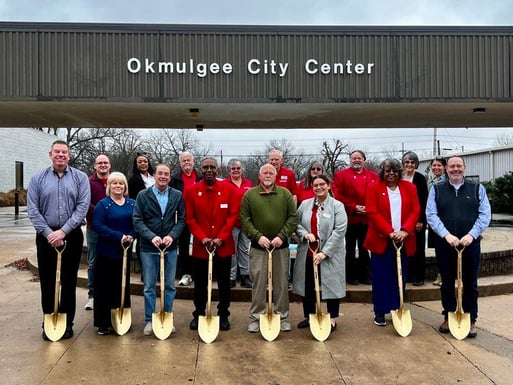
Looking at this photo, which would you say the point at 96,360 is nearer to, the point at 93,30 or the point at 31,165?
the point at 93,30

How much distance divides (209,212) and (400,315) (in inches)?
89.6

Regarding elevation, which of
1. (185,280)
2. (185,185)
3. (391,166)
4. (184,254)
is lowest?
(185,280)

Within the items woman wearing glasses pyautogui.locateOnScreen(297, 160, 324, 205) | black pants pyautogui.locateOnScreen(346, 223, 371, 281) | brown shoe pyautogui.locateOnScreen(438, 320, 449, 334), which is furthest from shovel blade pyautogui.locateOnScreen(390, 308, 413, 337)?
woman wearing glasses pyautogui.locateOnScreen(297, 160, 324, 205)

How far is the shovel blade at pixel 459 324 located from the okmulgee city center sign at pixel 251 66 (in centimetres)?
635

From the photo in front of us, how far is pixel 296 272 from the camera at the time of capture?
529cm

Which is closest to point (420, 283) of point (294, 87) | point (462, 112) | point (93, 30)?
point (294, 87)

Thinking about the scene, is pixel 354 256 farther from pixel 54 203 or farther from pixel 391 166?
pixel 54 203

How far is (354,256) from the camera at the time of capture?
21.6ft

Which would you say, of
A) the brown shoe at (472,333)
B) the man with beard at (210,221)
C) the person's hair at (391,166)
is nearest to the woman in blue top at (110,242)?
the man with beard at (210,221)

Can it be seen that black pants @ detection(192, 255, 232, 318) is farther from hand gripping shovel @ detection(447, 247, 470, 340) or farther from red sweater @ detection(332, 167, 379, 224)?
hand gripping shovel @ detection(447, 247, 470, 340)

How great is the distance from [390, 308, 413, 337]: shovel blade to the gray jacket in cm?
59

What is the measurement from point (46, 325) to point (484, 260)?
5.88 metres

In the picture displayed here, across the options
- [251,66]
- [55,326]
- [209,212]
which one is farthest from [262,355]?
[251,66]

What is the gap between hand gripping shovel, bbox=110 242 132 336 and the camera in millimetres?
5000
